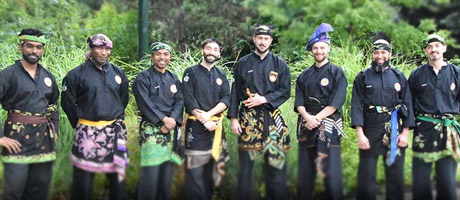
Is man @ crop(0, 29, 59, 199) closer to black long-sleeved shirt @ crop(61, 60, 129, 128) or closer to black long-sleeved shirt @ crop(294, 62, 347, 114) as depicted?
black long-sleeved shirt @ crop(61, 60, 129, 128)

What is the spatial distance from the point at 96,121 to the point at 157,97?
0.62 metres

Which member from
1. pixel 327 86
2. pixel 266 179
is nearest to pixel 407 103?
pixel 327 86

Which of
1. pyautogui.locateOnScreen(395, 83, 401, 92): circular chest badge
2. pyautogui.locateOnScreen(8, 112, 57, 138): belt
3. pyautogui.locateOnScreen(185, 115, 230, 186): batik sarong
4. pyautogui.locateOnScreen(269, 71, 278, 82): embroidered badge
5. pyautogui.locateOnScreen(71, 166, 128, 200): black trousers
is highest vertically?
pyautogui.locateOnScreen(269, 71, 278, 82): embroidered badge

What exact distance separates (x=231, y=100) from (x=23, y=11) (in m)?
7.45

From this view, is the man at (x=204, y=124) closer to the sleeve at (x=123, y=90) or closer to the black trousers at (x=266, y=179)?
the black trousers at (x=266, y=179)

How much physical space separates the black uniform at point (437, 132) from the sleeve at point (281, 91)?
51.2 inches

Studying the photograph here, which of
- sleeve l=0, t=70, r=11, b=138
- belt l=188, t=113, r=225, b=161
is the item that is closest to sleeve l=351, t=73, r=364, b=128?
belt l=188, t=113, r=225, b=161

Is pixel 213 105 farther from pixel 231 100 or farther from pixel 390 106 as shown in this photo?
pixel 390 106

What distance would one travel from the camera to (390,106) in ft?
17.0

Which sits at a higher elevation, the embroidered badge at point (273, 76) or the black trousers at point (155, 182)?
the embroidered badge at point (273, 76)

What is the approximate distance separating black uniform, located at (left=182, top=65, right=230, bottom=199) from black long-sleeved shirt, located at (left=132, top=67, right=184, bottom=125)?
13 centimetres

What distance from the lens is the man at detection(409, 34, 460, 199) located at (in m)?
5.21

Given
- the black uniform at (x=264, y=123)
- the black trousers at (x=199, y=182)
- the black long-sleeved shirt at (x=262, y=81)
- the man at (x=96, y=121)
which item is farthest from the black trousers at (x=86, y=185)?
the black long-sleeved shirt at (x=262, y=81)

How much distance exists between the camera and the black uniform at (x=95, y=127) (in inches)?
200
